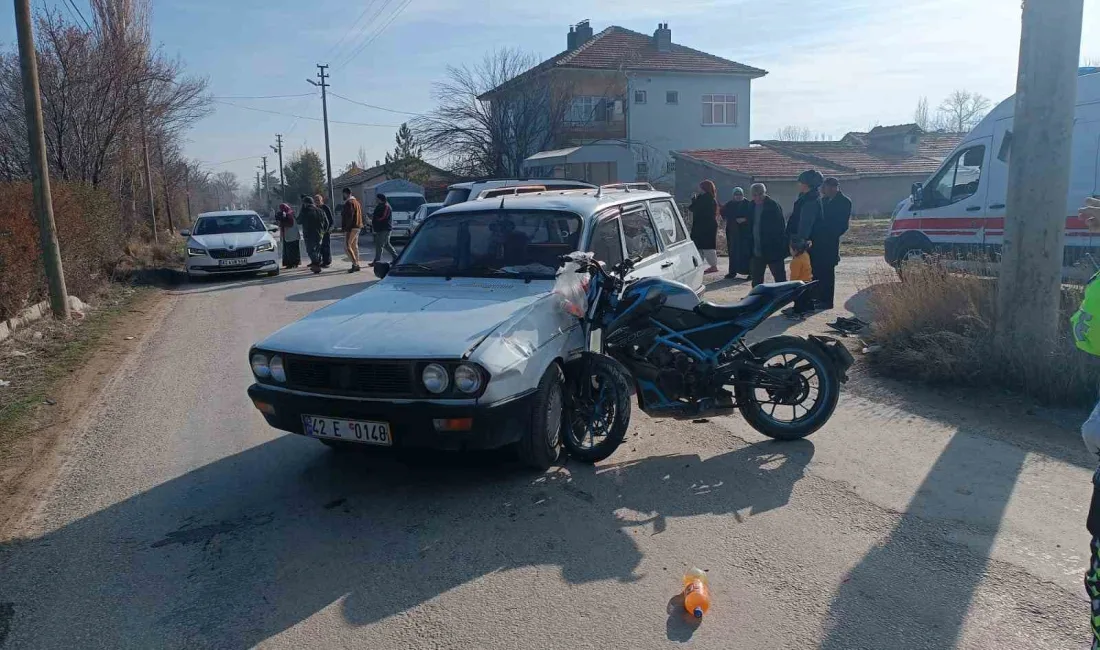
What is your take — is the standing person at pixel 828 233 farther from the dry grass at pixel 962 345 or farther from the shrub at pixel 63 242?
the shrub at pixel 63 242

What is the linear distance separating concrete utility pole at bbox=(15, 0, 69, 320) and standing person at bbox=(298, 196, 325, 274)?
626cm

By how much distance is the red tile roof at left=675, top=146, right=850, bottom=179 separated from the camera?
38750 mm

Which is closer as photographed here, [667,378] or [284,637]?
[284,637]

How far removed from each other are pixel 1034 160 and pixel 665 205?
3.18 meters

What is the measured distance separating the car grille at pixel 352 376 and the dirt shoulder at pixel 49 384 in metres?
1.84

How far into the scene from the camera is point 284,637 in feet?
11.3

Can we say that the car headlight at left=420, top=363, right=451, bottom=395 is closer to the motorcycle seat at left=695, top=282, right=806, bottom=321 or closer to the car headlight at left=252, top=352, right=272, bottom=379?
the car headlight at left=252, top=352, right=272, bottom=379

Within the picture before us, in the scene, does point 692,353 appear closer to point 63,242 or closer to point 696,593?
point 696,593

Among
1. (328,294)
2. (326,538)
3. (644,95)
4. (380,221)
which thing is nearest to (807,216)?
(326,538)

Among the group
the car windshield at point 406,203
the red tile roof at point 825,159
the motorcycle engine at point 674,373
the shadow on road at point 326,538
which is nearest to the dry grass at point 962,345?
the shadow on road at point 326,538

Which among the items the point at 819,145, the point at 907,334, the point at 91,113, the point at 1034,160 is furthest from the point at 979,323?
the point at 819,145

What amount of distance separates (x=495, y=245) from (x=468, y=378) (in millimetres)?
1919

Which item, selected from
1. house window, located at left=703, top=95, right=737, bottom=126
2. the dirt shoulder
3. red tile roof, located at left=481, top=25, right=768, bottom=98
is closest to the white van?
the dirt shoulder

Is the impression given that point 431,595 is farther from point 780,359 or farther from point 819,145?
point 819,145
